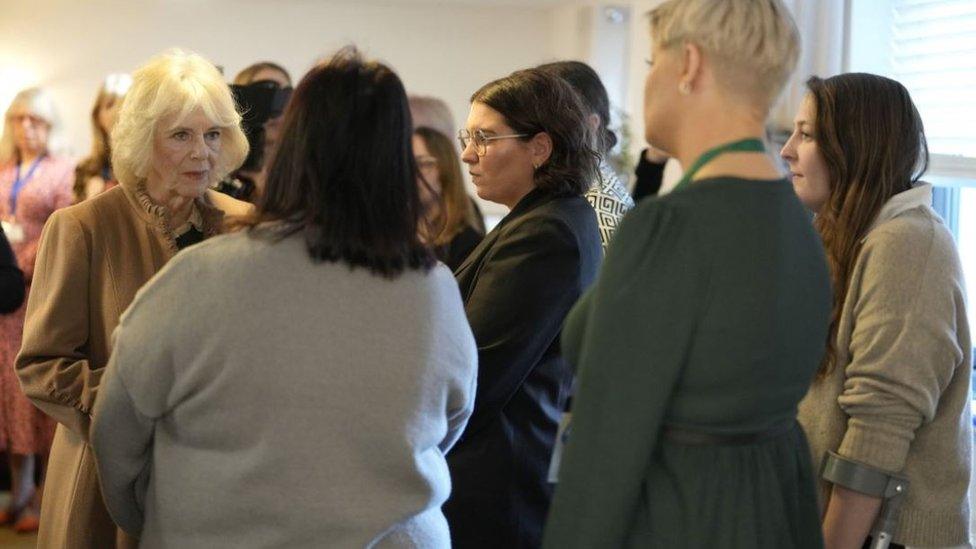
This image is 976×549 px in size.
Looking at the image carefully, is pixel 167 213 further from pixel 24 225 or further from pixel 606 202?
pixel 24 225

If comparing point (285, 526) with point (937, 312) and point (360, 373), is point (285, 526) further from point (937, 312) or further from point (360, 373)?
point (937, 312)

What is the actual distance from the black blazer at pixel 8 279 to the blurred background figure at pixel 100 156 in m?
0.73

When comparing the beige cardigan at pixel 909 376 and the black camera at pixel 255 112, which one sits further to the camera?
the black camera at pixel 255 112

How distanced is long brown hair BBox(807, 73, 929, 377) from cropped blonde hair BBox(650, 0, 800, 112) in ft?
2.12

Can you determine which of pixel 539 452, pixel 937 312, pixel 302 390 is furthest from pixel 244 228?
pixel 937 312

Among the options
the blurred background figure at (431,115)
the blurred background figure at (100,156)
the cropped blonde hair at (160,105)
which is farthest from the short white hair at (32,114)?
the cropped blonde hair at (160,105)

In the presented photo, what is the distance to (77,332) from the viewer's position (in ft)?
6.76

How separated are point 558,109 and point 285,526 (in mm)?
1139

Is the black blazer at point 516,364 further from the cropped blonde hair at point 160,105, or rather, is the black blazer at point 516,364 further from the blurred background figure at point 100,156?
the blurred background figure at point 100,156

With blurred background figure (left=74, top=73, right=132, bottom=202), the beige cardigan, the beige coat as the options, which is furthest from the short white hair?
the beige cardigan

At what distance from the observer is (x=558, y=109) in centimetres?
238

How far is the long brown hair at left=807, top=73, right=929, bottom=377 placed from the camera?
2.08 metres

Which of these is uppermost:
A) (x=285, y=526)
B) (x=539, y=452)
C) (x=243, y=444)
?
(x=243, y=444)

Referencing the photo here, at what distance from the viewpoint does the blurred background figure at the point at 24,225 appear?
194 inches
